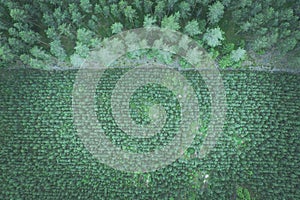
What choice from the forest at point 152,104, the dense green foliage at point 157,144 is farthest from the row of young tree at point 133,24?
the dense green foliage at point 157,144

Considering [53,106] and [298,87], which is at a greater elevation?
[298,87]

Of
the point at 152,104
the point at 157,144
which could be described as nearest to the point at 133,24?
the point at 152,104

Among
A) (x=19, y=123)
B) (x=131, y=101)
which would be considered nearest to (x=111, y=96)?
(x=131, y=101)

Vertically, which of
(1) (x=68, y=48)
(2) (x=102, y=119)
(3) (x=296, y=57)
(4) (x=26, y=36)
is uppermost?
(3) (x=296, y=57)

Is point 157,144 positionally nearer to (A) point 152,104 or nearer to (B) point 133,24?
(A) point 152,104

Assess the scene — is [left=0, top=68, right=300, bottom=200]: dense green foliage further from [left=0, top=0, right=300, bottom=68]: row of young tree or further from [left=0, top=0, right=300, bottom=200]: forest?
[left=0, top=0, right=300, bottom=68]: row of young tree

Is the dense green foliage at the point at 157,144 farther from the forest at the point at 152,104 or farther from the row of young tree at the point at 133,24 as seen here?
the row of young tree at the point at 133,24

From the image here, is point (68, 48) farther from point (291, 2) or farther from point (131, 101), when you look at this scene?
point (291, 2)
